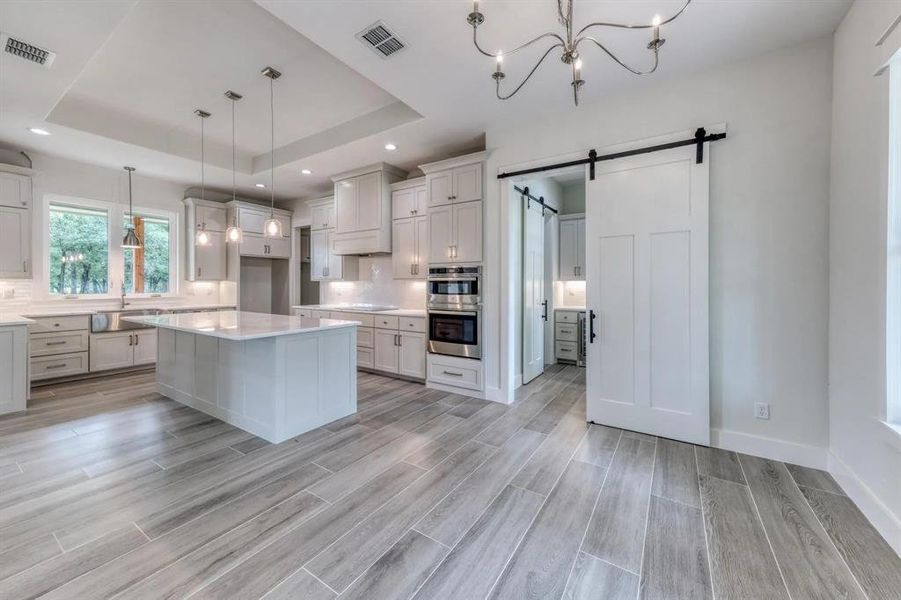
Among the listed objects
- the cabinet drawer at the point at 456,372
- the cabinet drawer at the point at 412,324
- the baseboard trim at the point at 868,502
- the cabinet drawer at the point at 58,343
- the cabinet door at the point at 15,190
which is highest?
the cabinet door at the point at 15,190

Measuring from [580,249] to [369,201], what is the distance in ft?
11.1

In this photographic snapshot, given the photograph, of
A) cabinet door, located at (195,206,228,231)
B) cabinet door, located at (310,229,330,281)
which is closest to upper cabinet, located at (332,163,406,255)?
cabinet door, located at (310,229,330,281)

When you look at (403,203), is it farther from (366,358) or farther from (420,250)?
(366,358)

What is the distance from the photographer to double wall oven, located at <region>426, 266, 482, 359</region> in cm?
405

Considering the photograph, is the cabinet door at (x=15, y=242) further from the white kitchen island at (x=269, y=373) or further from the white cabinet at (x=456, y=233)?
the white cabinet at (x=456, y=233)

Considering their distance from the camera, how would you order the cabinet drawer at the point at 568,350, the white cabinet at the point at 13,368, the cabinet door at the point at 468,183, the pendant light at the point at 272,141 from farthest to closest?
the cabinet drawer at the point at 568,350, the cabinet door at the point at 468,183, the white cabinet at the point at 13,368, the pendant light at the point at 272,141

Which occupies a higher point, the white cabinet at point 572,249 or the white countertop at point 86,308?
the white cabinet at point 572,249

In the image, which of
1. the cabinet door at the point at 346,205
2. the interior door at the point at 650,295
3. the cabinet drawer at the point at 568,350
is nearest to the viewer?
the interior door at the point at 650,295

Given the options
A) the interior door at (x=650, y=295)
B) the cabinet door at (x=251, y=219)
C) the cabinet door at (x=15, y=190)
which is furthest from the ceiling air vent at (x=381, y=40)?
the cabinet door at (x=15, y=190)

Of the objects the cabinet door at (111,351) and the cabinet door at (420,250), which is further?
the cabinet door at (420,250)

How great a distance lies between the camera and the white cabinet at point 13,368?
11.3 feet

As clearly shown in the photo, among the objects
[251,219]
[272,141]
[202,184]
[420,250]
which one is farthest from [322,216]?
[420,250]

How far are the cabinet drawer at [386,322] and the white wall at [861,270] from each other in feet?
13.3

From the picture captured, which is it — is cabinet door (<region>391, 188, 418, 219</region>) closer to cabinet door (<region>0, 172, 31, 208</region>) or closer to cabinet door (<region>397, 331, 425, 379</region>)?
cabinet door (<region>397, 331, 425, 379</region>)
